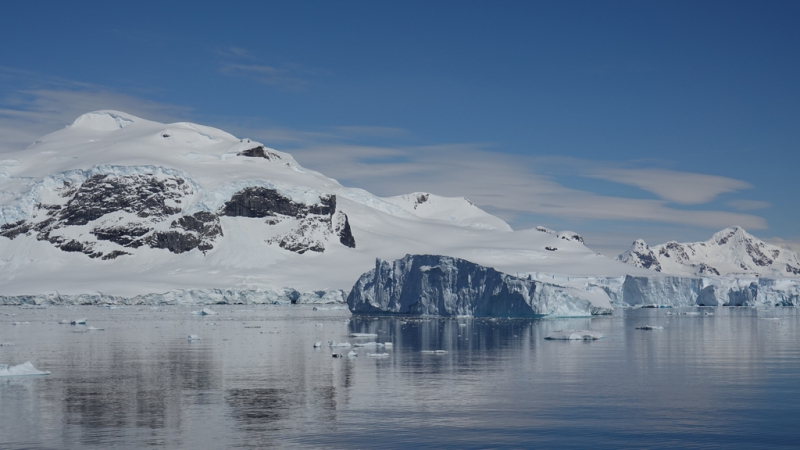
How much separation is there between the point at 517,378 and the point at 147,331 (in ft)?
109

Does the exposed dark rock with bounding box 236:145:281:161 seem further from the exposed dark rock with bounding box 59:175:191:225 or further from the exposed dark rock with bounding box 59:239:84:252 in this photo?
the exposed dark rock with bounding box 59:239:84:252

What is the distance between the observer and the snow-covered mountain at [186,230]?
141 m

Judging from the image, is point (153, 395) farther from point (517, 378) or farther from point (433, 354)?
point (433, 354)

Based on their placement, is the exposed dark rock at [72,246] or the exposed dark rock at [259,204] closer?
the exposed dark rock at [72,246]

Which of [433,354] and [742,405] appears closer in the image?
[742,405]

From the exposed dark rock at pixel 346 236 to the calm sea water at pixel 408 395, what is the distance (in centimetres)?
12707

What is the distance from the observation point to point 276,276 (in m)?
140

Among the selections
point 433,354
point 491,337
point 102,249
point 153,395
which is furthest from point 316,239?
point 153,395

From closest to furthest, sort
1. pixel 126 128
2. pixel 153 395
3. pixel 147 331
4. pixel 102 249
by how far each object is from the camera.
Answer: pixel 153 395 → pixel 147 331 → pixel 102 249 → pixel 126 128

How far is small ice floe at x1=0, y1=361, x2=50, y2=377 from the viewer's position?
94.7 ft

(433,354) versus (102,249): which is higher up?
(102,249)

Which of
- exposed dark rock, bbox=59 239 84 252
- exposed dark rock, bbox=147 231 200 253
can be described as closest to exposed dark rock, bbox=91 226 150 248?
exposed dark rock, bbox=147 231 200 253

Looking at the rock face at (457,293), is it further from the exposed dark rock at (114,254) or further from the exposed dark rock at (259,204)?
the exposed dark rock at (259,204)

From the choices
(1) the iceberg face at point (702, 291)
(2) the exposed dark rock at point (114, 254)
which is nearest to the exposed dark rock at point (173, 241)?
(2) the exposed dark rock at point (114, 254)
